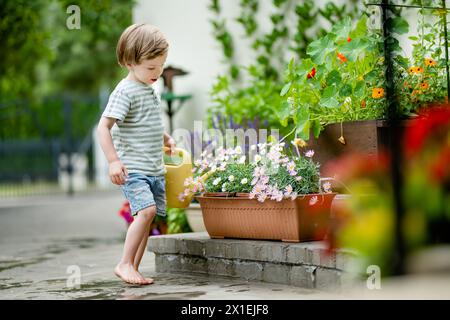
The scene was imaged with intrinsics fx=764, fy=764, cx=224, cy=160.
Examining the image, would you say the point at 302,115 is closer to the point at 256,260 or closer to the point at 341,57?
the point at 341,57

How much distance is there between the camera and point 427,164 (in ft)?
4.06

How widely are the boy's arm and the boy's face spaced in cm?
32

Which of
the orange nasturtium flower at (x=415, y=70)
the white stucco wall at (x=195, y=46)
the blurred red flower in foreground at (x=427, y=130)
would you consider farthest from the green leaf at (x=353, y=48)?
the white stucco wall at (x=195, y=46)

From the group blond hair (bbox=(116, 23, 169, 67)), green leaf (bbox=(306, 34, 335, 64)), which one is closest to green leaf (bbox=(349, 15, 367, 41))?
green leaf (bbox=(306, 34, 335, 64))

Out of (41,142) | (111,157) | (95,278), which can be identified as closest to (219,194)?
(111,157)

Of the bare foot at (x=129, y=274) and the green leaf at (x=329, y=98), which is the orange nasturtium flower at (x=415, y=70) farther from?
Answer: the bare foot at (x=129, y=274)

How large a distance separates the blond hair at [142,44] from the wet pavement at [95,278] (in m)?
1.16

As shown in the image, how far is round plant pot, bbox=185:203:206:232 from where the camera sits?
558 centimetres

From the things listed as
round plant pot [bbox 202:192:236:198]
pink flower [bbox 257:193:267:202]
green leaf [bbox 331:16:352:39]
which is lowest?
pink flower [bbox 257:193:267:202]

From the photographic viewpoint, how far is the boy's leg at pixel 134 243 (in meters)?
3.81

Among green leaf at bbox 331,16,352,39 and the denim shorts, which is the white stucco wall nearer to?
green leaf at bbox 331,16,352,39
